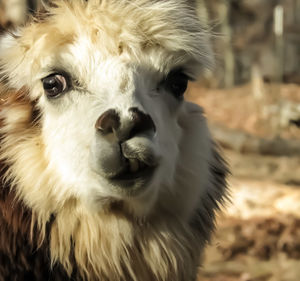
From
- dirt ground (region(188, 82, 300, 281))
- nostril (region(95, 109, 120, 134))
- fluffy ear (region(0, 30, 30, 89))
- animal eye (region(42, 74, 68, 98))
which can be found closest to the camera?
nostril (region(95, 109, 120, 134))

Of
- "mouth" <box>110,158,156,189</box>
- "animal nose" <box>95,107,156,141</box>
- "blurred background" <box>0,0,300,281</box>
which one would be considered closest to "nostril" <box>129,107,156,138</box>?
"animal nose" <box>95,107,156,141</box>

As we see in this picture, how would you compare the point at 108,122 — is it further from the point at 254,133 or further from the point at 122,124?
the point at 254,133

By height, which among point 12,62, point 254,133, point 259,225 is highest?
point 12,62

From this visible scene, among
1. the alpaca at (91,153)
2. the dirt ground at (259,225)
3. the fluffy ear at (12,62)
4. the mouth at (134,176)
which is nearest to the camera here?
the mouth at (134,176)

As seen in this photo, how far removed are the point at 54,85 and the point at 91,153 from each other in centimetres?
47

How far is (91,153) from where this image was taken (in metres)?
2.39

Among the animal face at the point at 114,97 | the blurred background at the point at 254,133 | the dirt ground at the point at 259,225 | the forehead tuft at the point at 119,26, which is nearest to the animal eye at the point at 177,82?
the animal face at the point at 114,97

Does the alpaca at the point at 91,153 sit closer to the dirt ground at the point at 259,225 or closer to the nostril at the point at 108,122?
the nostril at the point at 108,122

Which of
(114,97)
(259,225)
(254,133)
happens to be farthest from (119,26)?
(254,133)

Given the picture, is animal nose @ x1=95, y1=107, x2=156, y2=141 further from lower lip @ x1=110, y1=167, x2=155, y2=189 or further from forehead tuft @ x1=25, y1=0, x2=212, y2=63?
forehead tuft @ x1=25, y1=0, x2=212, y2=63

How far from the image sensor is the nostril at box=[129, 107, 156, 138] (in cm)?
227

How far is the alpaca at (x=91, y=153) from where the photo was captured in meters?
2.49

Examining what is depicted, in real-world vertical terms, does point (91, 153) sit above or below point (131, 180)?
above

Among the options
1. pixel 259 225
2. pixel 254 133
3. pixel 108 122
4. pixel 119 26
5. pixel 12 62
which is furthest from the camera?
pixel 254 133
